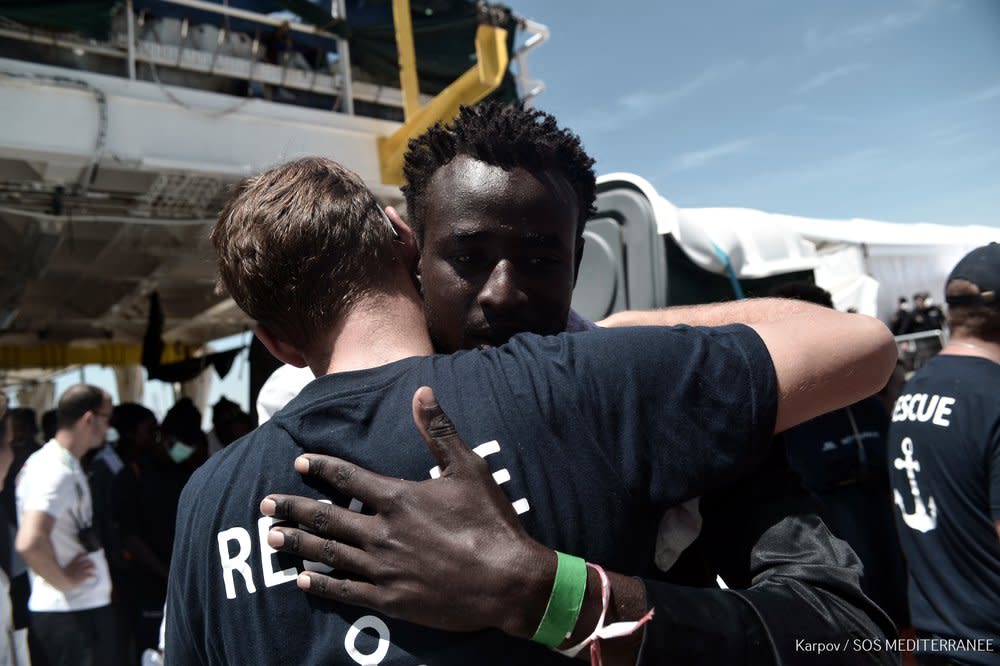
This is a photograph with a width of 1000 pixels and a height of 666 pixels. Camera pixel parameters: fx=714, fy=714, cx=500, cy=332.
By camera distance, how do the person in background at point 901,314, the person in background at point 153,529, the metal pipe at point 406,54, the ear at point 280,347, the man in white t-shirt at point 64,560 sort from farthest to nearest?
the person in background at point 901,314 → the metal pipe at point 406,54 → the person in background at point 153,529 → the man in white t-shirt at point 64,560 → the ear at point 280,347

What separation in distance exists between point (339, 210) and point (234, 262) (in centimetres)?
20

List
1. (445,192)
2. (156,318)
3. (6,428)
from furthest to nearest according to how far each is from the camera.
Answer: (156,318) < (6,428) < (445,192)

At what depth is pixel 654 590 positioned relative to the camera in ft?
3.09

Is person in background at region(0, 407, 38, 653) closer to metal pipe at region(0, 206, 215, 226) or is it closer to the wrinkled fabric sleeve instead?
metal pipe at region(0, 206, 215, 226)

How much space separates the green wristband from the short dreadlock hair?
2.53ft

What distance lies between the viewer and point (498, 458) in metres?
0.97

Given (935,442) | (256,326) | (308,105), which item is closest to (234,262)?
(256,326)

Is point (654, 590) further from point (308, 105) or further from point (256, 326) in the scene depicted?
point (308, 105)

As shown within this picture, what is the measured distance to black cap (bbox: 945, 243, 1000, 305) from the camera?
2.64 m

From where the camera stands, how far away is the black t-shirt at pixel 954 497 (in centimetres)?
239

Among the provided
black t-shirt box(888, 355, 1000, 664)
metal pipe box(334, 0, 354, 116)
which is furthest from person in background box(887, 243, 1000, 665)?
metal pipe box(334, 0, 354, 116)

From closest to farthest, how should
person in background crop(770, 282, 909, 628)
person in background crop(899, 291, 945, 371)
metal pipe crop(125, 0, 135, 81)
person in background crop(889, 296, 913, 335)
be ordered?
1. person in background crop(770, 282, 909, 628)
2. metal pipe crop(125, 0, 135, 81)
3. person in background crop(889, 296, 913, 335)
4. person in background crop(899, 291, 945, 371)

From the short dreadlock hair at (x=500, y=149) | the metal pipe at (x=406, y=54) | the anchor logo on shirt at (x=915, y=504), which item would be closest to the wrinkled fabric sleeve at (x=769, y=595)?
the short dreadlock hair at (x=500, y=149)

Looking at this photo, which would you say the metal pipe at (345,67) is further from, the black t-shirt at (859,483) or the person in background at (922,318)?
the person in background at (922,318)
